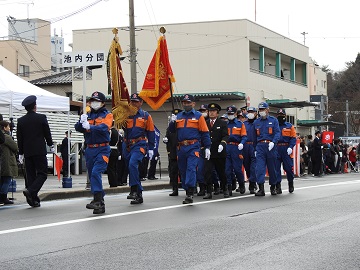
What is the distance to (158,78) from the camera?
1881cm

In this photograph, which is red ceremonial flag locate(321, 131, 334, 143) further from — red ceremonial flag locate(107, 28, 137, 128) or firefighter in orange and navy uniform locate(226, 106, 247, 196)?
red ceremonial flag locate(107, 28, 137, 128)

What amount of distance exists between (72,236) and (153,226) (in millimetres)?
1340

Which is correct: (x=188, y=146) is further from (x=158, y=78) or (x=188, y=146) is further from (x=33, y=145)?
(x=158, y=78)

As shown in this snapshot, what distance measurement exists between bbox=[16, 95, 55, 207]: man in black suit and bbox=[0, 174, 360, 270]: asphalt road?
453 millimetres

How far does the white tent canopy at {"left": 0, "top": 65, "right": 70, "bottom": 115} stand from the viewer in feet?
59.1

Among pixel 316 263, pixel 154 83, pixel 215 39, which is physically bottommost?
pixel 316 263

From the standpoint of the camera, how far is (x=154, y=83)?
745 inches

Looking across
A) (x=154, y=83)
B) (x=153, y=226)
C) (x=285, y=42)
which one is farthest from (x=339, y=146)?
(x=153, y=226)

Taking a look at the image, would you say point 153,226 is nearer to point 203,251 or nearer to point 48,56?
point 203,251

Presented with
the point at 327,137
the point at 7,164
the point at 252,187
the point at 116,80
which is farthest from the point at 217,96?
the point at 7,164

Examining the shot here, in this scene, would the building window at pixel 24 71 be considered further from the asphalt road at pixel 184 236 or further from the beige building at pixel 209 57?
the asphalt road at pixel 184 236

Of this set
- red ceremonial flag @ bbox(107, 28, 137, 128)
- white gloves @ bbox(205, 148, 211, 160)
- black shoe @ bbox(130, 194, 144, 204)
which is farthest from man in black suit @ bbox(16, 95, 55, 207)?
white gloves @ bbox(205, 148, 211, 160)

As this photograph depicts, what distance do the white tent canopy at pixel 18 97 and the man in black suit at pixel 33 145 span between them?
4.55 meters

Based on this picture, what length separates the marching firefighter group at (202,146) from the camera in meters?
12.4
